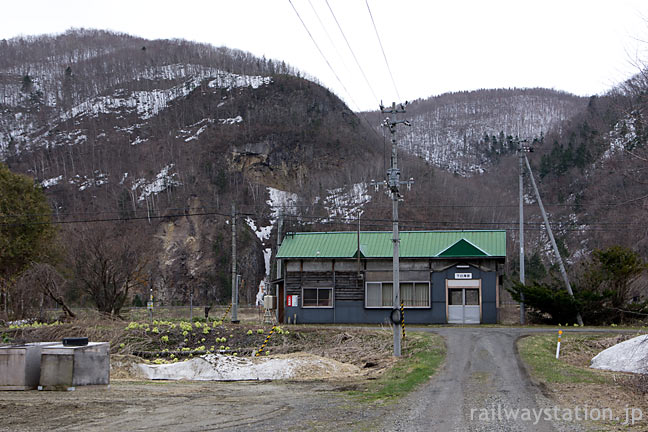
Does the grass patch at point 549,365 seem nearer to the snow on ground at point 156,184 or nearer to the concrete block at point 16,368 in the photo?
the concrete block at point 16,368

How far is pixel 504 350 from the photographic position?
830 inches

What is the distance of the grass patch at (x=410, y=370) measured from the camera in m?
14.2

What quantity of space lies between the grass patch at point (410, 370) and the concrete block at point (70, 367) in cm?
672

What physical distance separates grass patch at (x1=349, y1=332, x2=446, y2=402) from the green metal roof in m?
8.70

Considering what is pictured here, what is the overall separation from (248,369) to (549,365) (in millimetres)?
9387

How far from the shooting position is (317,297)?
34.6 meters

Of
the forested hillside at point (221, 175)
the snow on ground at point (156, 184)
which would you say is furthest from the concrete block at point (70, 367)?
the snow on ground at point (156, 184)

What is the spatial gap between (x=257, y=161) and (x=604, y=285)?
9060 cm

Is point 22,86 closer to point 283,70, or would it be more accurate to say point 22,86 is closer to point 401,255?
point 283,70

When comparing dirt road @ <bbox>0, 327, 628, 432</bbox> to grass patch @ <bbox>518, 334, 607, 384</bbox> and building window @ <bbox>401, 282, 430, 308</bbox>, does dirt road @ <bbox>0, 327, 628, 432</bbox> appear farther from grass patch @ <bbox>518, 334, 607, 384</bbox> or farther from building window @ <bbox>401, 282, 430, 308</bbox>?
building window @ <bbox>401, 282, 430, 308</bbox>

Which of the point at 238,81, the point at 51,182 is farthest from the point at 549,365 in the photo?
the point at 238,81

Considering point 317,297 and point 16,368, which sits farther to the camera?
point 317,297

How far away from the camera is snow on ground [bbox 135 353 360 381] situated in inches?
734

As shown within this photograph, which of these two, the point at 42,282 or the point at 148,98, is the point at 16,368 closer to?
the point at 42,282
